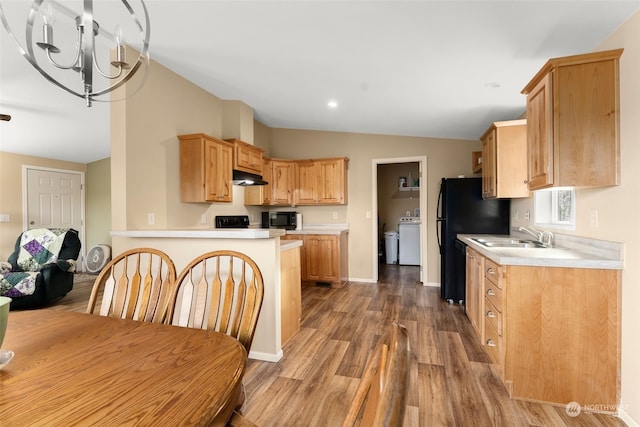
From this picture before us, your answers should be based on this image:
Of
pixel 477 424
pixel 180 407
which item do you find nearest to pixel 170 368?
pixel 180 407

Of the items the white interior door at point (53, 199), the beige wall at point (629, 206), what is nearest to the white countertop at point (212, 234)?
the beige wall at point (629, 206)

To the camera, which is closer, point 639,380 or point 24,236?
point 639,380

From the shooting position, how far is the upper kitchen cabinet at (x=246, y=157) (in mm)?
3820

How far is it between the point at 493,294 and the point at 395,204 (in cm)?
497

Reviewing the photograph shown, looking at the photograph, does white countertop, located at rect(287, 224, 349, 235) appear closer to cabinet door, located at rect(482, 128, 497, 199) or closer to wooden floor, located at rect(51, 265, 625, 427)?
wooden floor, located at rect(51, 265, 625, 427)

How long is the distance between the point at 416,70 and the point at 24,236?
556 cm

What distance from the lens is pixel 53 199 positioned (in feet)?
18.5

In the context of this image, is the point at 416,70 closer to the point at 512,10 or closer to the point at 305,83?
the point at 512,10

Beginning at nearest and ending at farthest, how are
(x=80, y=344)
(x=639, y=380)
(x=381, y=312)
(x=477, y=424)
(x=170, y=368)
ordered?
(x=170, y=368) < (x=80, y=344) < (x=639, y=380) < (x=477, y=424) < (x=381, y=312)

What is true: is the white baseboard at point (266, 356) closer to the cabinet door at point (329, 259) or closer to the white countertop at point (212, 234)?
the white countertop at point (212, 234)

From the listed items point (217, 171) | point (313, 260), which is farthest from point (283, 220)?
point (217, 171)

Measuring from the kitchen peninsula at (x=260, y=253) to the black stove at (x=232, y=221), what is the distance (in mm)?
1265

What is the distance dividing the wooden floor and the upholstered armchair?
131 inches

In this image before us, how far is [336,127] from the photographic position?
16.0 feet
